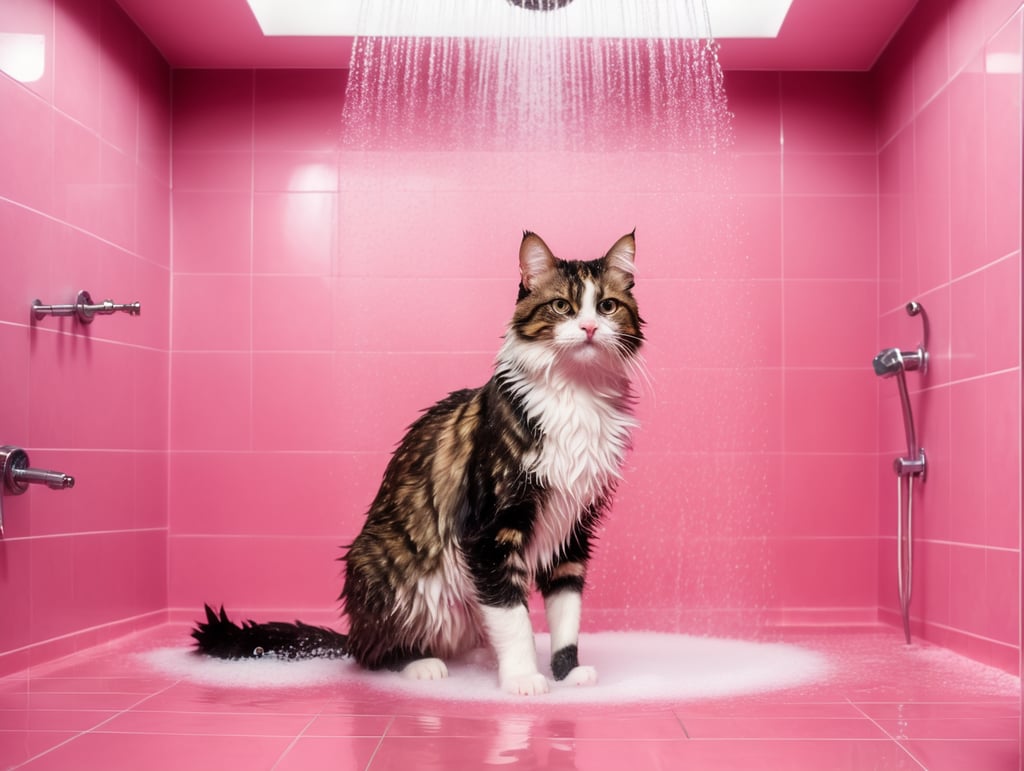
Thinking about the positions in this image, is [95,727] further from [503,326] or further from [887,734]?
[503,326]

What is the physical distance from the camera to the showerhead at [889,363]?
11.2 ft

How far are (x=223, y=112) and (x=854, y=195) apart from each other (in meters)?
2.39

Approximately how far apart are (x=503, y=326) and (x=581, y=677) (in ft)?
5.40

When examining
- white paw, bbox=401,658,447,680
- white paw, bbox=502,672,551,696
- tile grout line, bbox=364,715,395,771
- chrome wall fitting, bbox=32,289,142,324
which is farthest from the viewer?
chrome wall fitting, bbox=32,289,142,324

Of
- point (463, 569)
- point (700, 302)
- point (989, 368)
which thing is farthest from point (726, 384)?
point (463, 569)

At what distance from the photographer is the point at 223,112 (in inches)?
158

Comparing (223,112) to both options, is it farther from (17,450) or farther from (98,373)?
(17,450)

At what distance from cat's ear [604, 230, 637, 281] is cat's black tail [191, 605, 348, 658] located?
1.22 m

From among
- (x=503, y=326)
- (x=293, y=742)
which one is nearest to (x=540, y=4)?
(x=503, y=326)

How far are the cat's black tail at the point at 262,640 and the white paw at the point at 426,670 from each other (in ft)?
0.86

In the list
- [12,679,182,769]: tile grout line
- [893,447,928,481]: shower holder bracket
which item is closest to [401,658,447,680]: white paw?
[12,679,182,769]: tile grout line

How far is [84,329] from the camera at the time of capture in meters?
3.26

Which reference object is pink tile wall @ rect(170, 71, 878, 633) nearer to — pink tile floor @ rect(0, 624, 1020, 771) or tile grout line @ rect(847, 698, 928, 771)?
pink tile floor @ rect(0, 624, 1020, 771)

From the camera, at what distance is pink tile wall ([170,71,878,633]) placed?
381cm
